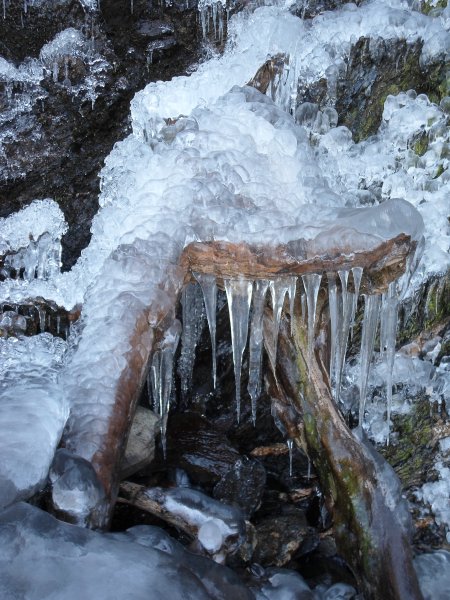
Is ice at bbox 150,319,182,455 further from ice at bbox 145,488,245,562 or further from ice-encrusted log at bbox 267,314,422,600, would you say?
ice-encrusted log at bbox 267,314,422,600

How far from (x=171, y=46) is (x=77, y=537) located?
17.0 ft

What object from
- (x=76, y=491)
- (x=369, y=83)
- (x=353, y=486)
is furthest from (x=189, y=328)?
(x=369, y=83)

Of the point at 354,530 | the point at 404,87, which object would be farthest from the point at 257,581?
the point at 404,87

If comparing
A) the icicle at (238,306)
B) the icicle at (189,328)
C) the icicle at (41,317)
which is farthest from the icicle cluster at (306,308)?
the icicle at (41,317)

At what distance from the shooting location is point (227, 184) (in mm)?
3281

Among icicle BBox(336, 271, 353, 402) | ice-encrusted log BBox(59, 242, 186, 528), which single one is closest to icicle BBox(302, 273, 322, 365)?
icicle BBox(336, 271, 353, 402)

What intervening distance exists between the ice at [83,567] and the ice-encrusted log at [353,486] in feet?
3.49

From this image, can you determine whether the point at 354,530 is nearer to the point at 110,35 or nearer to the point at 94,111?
the point at 94,111

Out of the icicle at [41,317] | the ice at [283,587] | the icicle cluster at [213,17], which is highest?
the icicle cluster at [213,17]

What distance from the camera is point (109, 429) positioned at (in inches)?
101

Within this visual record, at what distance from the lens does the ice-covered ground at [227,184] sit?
2.78 metres

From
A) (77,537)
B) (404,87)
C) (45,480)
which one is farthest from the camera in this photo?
(404,87)

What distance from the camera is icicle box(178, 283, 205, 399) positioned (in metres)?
3.71

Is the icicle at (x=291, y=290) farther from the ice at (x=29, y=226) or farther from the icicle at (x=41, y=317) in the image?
the ice at (x=29, y=226)
